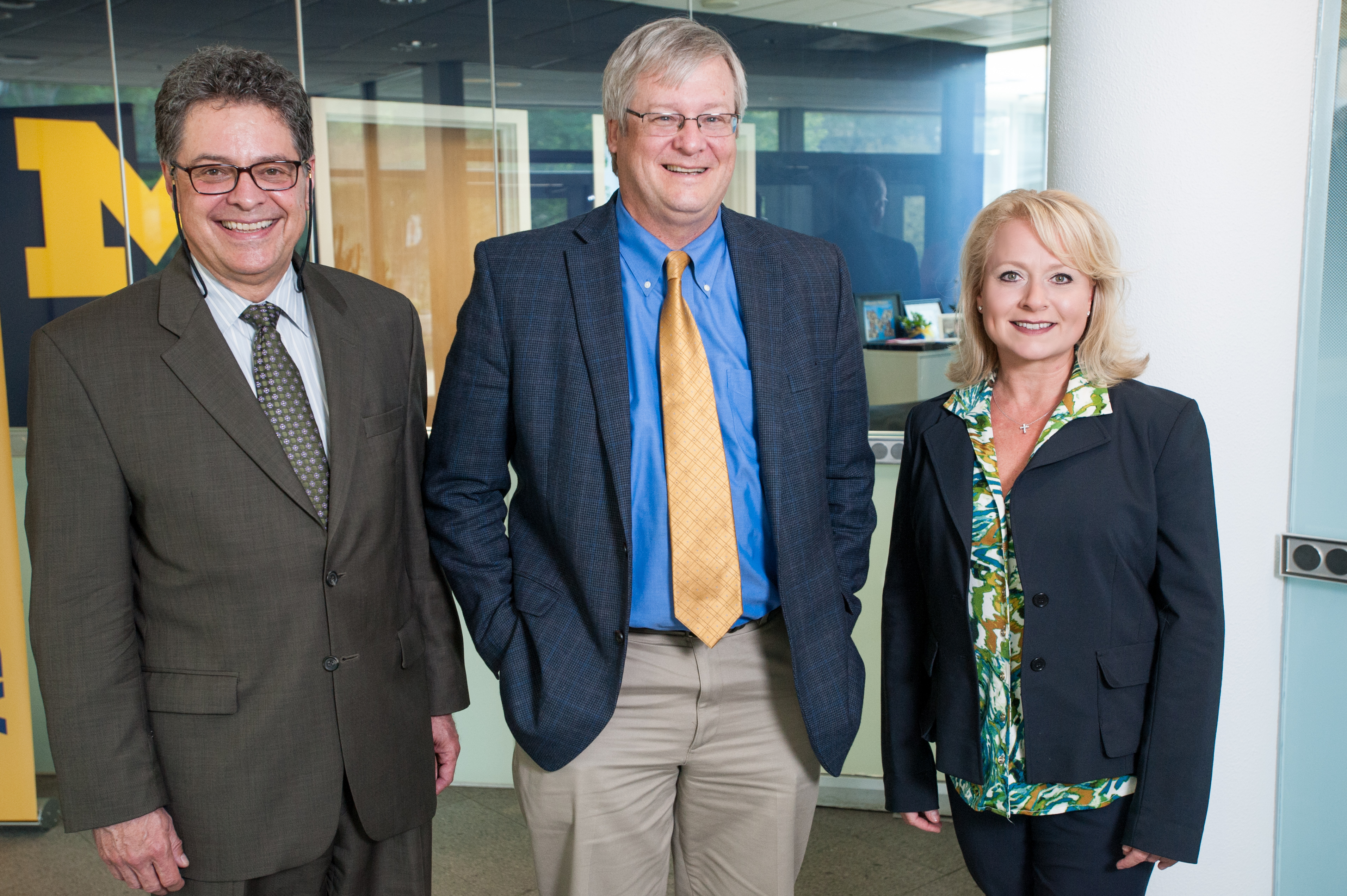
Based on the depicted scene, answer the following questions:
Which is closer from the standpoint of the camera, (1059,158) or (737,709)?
(737,709)

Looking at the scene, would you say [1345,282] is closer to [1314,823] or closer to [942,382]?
[1314,823]

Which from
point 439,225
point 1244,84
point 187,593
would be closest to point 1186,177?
point 1244,84

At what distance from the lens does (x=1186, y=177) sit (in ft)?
6.46

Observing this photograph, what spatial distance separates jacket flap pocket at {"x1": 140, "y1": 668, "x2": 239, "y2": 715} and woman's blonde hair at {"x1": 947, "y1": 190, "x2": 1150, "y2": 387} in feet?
4.60

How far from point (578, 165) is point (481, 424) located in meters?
2.85

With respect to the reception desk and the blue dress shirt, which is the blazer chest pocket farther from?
the reception desk

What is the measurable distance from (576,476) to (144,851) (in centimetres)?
87

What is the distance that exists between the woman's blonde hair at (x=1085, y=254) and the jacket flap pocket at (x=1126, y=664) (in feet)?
1.39

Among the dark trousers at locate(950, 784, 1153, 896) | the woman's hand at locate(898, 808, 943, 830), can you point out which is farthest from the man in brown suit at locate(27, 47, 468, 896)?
the dark trousers at locate(950, 784, 1153, 896)

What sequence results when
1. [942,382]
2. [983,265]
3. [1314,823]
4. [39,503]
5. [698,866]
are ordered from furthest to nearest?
[942,382]
[1314,823]
[698,866]
[983,265]
[39,503]

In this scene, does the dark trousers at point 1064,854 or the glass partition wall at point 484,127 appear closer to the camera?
the dark trousers at point 1064,854

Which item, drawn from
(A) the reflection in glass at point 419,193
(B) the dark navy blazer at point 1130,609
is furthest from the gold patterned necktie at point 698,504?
(A) the reflection in glass at point 419,193

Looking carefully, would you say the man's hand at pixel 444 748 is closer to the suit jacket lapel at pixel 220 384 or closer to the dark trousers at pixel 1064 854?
the suit jacket lapel at pixel 220 384

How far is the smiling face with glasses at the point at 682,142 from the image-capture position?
172cm
